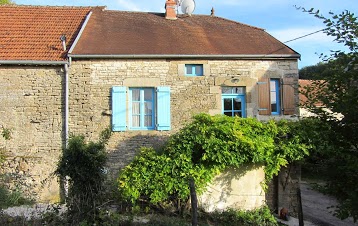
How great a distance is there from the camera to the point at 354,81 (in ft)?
10.0

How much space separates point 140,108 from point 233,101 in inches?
110

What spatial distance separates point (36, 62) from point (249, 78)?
6.15 metres

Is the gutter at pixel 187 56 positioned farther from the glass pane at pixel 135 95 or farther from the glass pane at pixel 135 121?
the glass pane at pixel 135 121

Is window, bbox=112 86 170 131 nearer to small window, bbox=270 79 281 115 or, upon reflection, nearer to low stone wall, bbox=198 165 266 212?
low stone wall, bbox=198 165 266 212

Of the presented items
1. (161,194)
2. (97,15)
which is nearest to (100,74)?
(97,15)

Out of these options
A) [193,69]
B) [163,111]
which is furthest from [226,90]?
[163,111]

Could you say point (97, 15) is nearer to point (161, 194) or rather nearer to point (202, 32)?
point (202, 32)

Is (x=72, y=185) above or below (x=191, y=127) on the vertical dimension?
below

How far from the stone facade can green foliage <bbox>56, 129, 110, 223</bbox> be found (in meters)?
4.06

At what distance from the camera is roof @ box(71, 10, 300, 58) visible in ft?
34.2

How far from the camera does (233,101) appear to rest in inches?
417

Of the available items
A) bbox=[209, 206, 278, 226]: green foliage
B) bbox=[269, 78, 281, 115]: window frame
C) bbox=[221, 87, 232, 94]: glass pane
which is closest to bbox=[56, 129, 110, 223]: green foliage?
bbox=[209, 206, 278, 226]: green foliage

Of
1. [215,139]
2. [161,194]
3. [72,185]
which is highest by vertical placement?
[215,139]

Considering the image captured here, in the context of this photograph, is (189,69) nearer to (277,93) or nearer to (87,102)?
(277,93)
